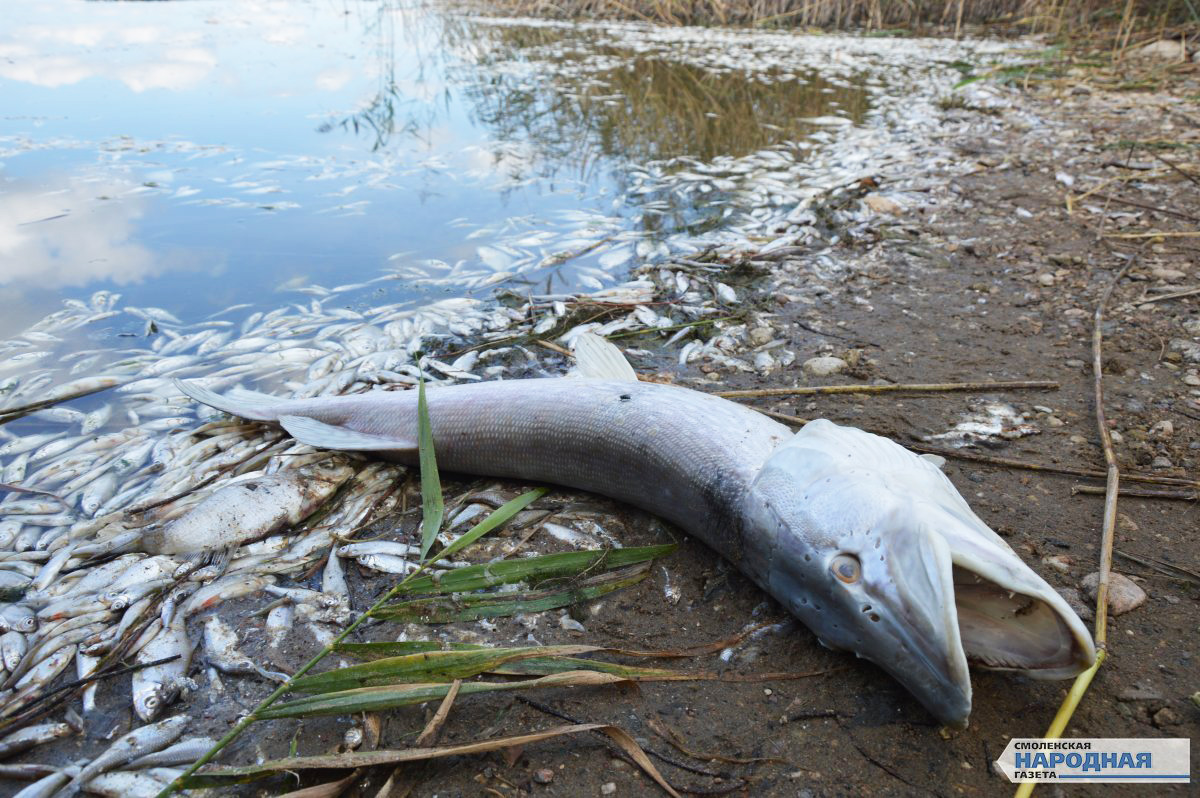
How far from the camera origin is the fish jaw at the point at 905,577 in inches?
71.9

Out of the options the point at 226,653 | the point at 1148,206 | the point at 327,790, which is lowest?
Result: the point at 226,653

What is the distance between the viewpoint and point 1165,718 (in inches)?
75.2

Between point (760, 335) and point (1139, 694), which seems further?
point (760, 335)

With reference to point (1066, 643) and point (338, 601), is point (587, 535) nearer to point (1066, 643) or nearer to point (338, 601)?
point (338, 601)

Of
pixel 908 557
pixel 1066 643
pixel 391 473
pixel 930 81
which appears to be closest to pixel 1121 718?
pixel 1066 643

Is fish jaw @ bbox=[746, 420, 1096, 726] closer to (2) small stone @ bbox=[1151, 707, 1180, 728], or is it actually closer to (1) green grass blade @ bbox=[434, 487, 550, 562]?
(2) small stone @ bbox=[1151, 707, 1180, 728]

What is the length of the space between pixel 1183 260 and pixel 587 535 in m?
4.23

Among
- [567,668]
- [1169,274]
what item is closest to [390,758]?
[567,668]

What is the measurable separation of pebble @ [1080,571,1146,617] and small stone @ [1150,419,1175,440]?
3.15 feet

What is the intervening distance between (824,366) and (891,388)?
393mm

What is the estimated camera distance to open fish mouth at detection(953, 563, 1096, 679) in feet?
5.90

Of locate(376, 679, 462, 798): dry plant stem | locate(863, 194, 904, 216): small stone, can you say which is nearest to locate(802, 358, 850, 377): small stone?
locate(376, 679, 462, 798): dry plant stem

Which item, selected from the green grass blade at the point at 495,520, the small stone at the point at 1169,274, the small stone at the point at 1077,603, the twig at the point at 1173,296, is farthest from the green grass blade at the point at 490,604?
the small stone at the point at 1169,274
